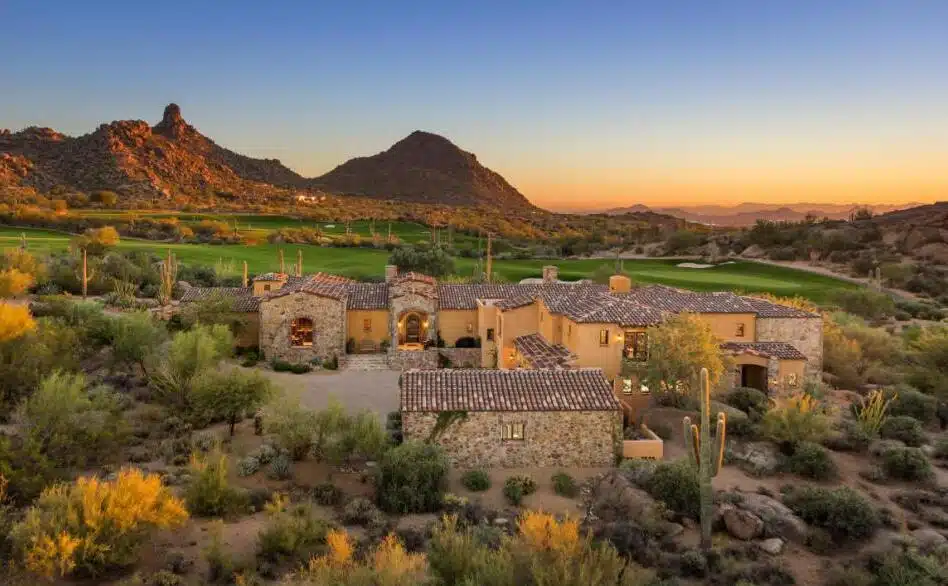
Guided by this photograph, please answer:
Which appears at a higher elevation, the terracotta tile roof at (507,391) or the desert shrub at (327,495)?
the terracotta tile roof at (507,391)

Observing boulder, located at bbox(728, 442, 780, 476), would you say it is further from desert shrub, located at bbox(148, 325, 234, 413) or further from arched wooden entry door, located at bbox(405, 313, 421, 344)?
arched wooden entry door, located at bbox(405, 313, 421, 344)

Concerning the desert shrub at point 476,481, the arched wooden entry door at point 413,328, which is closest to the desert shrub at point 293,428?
the desert shrub at point 476,481

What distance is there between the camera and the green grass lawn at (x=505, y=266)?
2044 inches

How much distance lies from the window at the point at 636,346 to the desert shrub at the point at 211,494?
14.0 metres

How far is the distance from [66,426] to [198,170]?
104 m

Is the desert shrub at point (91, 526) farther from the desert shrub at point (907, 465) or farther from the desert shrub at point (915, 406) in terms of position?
the desert shrub at point (915, 406)

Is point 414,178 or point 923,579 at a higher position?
point 414,178

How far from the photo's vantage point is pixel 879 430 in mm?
22281

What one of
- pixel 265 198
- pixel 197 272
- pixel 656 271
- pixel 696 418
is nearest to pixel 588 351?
pixel 696 418

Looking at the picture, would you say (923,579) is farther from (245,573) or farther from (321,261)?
(321,261)

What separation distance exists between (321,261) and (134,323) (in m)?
38.9

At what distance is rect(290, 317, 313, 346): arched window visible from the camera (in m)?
32.2

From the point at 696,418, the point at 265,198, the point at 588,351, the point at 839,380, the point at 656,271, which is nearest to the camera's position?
the point at 696,418

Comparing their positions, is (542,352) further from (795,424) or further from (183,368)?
(183,368)
